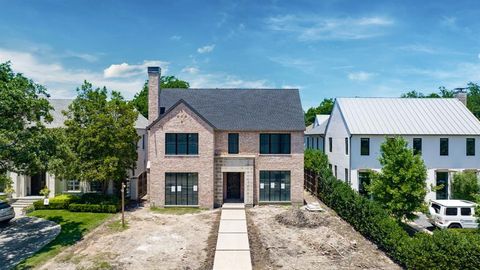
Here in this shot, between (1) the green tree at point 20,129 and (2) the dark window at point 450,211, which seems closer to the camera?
(1) the green tree at point 20,129

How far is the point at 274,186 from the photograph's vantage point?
29.3m

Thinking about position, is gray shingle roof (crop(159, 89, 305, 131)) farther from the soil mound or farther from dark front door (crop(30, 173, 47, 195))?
dark front door (crop(30, 173, 47, 195))

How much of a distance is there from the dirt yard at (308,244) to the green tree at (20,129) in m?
12.8

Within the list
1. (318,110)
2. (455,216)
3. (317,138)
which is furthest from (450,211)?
(318,110)

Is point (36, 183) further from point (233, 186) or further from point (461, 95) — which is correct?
point (461, 95)

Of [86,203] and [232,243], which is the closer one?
[232,243]

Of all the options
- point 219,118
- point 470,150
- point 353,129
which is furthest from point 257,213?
point 470,150

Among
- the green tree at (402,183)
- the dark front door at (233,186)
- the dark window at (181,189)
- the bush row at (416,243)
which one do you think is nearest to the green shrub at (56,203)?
the dark window at (181,189)

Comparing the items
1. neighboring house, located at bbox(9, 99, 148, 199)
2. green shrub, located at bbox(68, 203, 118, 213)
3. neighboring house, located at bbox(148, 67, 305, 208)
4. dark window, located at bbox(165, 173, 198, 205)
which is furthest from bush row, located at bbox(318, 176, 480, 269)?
neighboring house, located at bbox(9, 99, 148, 199)

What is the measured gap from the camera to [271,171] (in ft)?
95.9

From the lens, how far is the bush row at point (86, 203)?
26.0 metres

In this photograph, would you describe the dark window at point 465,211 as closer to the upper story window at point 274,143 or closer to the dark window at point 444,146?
the dark window at point 444,146

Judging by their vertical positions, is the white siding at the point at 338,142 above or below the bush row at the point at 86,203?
above

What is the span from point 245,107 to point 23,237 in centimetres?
1917
